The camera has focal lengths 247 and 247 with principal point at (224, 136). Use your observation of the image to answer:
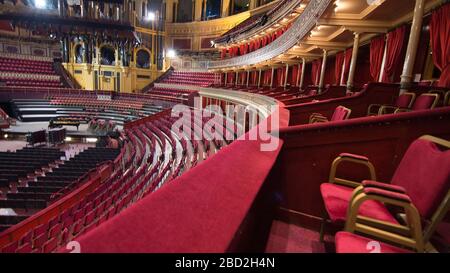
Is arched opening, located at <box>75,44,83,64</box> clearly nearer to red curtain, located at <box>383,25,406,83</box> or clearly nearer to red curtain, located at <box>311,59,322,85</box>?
red curtain, located at <box>311,59,322,85</box>

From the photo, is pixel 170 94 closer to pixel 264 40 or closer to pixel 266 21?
pixel 264 40

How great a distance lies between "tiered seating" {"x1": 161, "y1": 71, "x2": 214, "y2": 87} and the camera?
2319 cm

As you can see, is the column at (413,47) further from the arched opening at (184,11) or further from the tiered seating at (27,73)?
the arched opening at (184,11)

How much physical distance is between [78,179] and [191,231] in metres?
7.96

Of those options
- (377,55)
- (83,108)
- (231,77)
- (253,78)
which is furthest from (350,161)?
(231,77)

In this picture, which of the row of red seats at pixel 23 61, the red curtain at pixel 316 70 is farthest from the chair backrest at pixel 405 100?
the row of red seats at pixel 23 61

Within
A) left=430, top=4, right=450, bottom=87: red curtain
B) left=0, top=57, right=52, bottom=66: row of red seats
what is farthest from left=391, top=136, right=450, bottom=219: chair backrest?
left=0, top=57, right=52, bottom=66: row of red seats

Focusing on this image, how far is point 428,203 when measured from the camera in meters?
1.31

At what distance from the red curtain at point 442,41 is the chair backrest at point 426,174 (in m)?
3.77

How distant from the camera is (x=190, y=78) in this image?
23.8 metres

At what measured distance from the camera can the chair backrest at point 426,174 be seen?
1269 millimetres

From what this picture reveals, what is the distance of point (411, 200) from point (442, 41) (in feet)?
15.8
